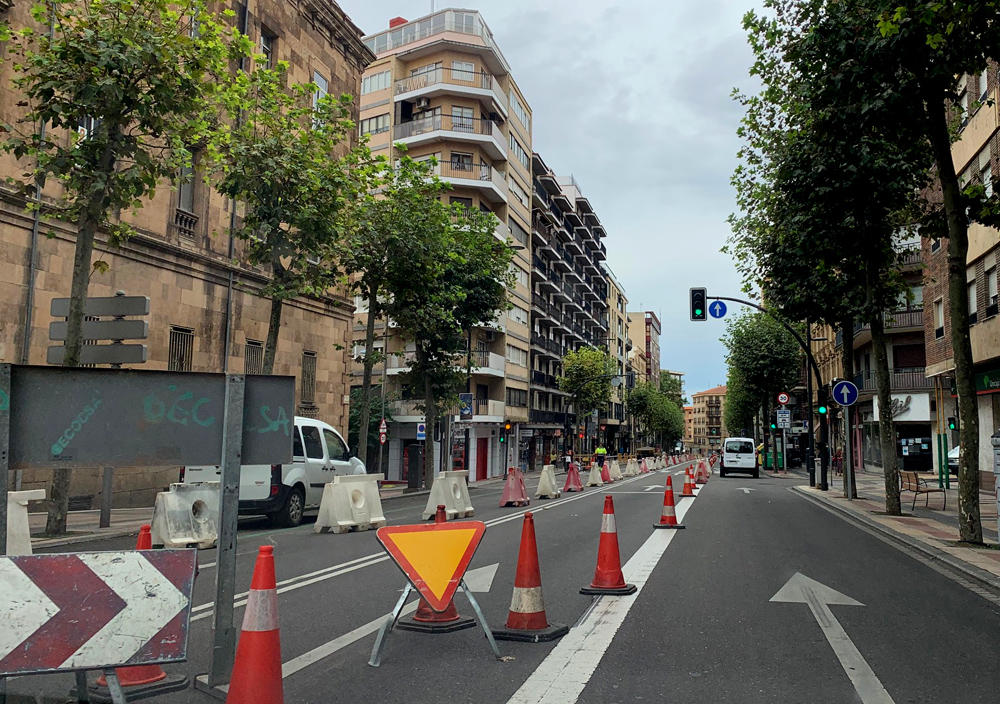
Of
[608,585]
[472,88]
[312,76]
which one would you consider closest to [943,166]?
[608,585]

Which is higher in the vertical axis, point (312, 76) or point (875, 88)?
point (312, 76)

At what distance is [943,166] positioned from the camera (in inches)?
488

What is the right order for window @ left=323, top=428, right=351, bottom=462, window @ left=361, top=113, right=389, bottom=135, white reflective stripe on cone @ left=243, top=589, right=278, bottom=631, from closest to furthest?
1. white reflective stripe on cone @ left=243, top=589, right=278, bottom=631
2. window @ left=323, top=428, right=351, bottom=462
3. window @ left=361, top=113, right=389, bottom=135

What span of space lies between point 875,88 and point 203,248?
17415 millimetres

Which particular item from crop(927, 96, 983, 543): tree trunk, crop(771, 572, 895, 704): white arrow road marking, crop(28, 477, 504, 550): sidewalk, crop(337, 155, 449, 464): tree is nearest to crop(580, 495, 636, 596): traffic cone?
crop(771, 572, 895, 704): white arrow road marking

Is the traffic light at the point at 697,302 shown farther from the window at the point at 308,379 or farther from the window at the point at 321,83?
the window at the point at 321,83

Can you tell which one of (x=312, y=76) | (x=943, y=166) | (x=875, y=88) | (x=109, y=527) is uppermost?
(x=312, y=76)

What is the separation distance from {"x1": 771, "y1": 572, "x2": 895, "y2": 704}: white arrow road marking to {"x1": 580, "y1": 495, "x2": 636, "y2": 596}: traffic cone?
1.37 metres

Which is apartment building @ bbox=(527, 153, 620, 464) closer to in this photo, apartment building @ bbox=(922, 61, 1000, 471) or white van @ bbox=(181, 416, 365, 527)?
apartment building @ bbox=(922, 61, 1000, 471)

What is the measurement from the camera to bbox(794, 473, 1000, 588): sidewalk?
33.0 feet

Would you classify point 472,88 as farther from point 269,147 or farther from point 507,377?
point 269,147

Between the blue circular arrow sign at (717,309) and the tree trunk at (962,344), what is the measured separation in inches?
562

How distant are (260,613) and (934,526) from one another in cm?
1383

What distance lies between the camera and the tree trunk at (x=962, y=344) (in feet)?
38.8
